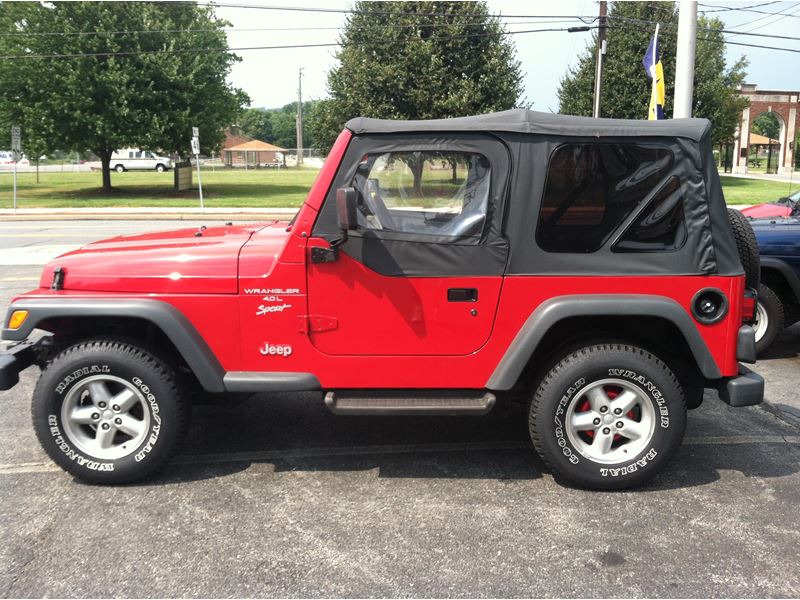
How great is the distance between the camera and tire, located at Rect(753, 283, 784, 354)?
6.14 meters

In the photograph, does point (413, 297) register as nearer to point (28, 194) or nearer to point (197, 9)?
point (197, 9)

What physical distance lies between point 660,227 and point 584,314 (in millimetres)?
623

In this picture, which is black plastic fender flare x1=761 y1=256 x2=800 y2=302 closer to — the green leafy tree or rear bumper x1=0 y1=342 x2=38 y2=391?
rear bumper x1=0 y1=342 x2=38 y2=391

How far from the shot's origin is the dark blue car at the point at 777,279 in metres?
6.05

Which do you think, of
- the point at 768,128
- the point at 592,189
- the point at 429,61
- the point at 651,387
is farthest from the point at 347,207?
the point at 768,128

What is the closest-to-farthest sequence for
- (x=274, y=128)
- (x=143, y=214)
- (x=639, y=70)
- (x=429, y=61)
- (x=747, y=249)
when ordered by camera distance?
1. (x=747, y=249)
2. (x=143, y=214)
3. (x=429, y=61)
4. (x=639, y=70)
5. (x=274, y=128)

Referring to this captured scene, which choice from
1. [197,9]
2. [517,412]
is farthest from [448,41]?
[517,412]

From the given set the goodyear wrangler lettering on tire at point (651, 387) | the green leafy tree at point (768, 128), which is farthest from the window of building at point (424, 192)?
the green leafy tree at point (768, 128)

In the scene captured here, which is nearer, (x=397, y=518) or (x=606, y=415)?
(x=397, y=518)

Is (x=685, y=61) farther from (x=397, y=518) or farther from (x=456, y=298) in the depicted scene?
(x=397, y=518)

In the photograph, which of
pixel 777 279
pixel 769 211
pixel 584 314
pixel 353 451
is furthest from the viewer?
pixel 769 211

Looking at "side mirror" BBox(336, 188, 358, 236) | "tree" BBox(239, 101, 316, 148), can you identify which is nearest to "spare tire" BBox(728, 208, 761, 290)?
"side mirror" BBox(336, 188, 358, 236)

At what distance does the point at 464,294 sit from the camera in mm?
3592

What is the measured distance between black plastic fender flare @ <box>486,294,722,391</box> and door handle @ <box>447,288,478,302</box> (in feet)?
0.98
